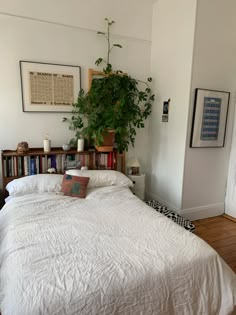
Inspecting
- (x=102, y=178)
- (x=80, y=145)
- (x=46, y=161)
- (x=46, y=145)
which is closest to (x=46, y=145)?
(x=46, y=145)

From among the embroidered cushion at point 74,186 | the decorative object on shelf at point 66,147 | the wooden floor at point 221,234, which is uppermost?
the decorative object on shelf at point 66,147

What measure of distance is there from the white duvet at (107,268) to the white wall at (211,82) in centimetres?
128

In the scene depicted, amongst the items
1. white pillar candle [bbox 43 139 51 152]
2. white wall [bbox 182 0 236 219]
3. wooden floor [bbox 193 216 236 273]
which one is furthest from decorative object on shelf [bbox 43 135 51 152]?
wooden floor [bbox 193 216 236 273]

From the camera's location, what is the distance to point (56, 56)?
8.79ft

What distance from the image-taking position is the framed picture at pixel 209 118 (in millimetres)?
2627

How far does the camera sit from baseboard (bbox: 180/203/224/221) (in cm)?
290

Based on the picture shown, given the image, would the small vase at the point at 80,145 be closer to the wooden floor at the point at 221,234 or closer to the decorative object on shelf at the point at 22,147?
the decorative object on shelf at the point at 22,147

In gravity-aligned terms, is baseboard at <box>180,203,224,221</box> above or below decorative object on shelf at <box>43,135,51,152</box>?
below

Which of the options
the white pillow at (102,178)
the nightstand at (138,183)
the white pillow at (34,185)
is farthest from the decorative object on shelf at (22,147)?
the nightstand at (138,183)

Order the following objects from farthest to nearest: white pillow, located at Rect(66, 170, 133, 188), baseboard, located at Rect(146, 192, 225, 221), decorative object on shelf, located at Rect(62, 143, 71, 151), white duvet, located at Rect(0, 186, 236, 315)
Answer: baseboard, located at Rect(146, 192, 225, 221) < decorative object on shelf, located at Rect(62, 143, 71, 151) < white pillow, located at Rect(66, 170, 133, 188) < white duvet, located at Rect(0, 186, 236, 315)

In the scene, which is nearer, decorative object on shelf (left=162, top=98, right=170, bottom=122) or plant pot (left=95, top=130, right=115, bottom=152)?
plant pot (left=95, top=130, right=115, bottom=152)

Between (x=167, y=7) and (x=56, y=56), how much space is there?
1.51 m

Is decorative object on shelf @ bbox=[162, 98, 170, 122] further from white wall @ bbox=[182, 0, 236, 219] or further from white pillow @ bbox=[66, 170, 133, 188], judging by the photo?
white pillow @ bbox=[66, 170, 133, 188]

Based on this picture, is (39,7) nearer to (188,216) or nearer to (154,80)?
(154,80)
